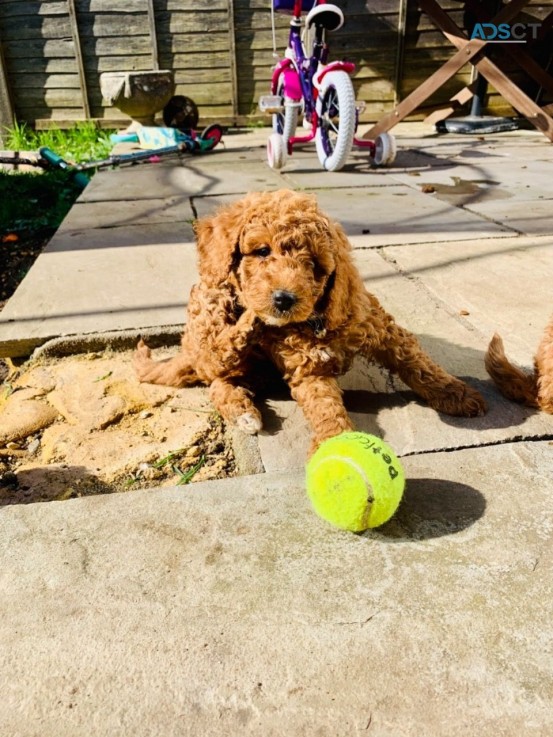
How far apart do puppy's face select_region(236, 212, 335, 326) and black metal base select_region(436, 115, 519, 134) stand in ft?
28.9

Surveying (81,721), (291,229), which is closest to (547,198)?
(291,229)

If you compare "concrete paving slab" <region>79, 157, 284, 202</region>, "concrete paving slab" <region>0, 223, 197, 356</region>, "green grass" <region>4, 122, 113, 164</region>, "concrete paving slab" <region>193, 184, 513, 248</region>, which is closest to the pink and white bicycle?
"concrete paving slab" <region>79, 157, 284, 202</region>

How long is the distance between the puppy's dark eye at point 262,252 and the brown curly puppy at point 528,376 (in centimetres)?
100

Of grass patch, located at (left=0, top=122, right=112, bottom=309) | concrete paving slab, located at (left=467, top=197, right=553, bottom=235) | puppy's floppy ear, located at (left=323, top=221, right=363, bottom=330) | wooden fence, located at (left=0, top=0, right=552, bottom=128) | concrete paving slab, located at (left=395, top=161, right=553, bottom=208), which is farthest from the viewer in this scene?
wooden fence, located at (left=0, top=0, right=552, bottom=128)

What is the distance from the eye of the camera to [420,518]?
187cm

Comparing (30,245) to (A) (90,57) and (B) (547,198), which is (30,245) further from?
(A) (90,57)

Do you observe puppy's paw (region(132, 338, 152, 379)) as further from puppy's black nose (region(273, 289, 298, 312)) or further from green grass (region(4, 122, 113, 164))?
green grass (region(4, 122, 113, 164))

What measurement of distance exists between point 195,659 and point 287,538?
0.46 meters

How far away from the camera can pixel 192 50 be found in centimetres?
1112

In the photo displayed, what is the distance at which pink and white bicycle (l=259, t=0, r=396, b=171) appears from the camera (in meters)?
6.34

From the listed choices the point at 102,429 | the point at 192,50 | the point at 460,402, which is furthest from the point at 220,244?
the point at 192,50

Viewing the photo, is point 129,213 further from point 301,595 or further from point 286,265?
point 301,595

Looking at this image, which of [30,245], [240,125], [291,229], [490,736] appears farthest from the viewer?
[240,125]

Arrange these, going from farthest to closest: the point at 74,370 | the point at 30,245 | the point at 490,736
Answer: the point at 30,245 < the point at 74,370 < the point at 490,736
